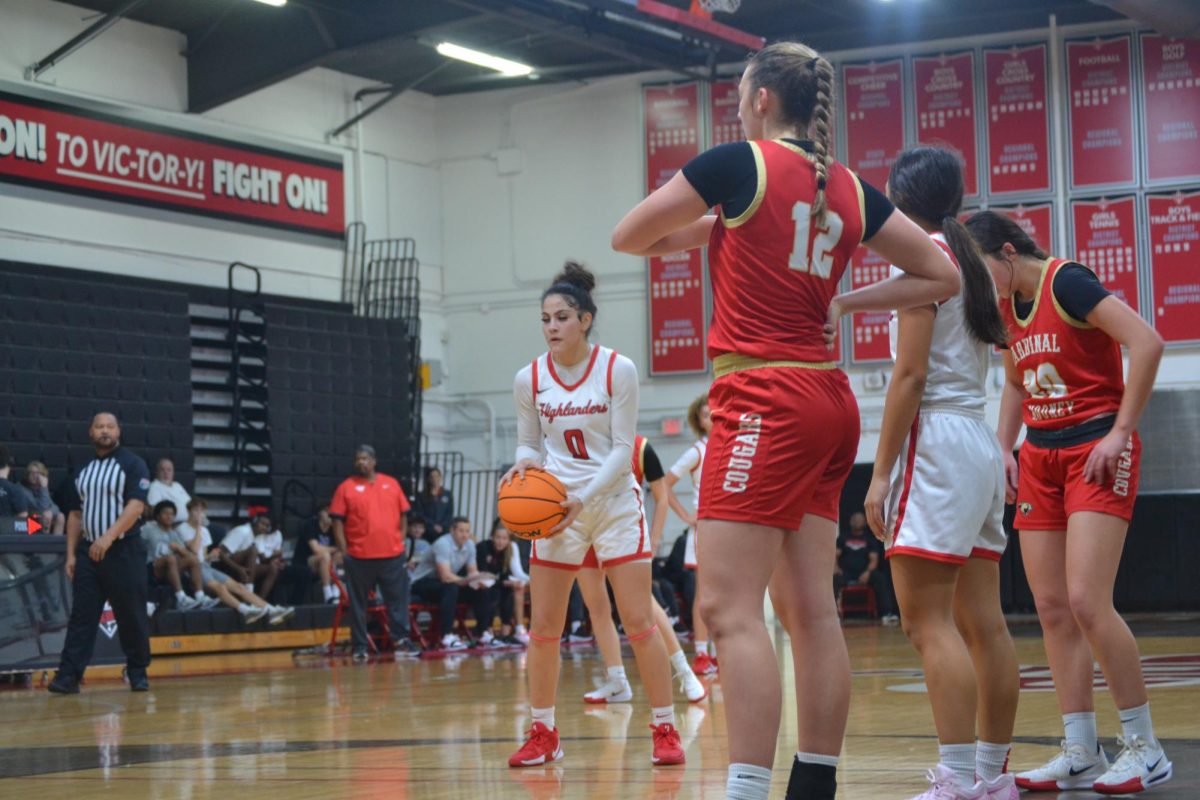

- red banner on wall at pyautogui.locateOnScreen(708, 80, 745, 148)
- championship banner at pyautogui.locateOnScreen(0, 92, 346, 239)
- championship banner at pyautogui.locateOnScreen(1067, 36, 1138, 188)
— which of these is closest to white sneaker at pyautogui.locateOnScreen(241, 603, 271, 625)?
championship banner at pyautogui.locateOnScreen(0, 92, 346, 239)

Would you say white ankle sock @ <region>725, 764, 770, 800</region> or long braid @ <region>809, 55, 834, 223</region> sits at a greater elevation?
long braid @ <region>809, 55, 834, 223</region>

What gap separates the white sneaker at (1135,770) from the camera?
4289 mm

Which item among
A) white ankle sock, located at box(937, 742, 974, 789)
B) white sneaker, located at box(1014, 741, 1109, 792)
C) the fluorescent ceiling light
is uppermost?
the fluorescent ceiling light

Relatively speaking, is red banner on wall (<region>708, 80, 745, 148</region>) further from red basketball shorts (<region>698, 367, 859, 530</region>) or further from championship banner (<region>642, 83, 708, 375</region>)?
red basketball shorts (<region>698, 367, 859, 530</region>)

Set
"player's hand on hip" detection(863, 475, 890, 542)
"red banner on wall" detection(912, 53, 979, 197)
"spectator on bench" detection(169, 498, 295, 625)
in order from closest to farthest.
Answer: "player's hand on hip" detection(863, 475, 890, 542) < "spectator on bench" detection(169, 498, 295, 625) < "red banner on wall" detection(912, 53, 979, 197)

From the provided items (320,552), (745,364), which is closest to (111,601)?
(320,552)

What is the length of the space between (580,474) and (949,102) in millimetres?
14097

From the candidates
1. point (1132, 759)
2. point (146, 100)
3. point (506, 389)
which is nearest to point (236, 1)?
point (146, 100)

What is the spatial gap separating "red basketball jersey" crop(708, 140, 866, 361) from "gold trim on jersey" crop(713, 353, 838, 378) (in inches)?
0.4

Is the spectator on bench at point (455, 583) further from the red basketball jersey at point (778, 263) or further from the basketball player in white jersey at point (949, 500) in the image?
the red basketball jersey at point (778, 263)

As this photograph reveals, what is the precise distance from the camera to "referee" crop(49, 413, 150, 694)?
408 inches

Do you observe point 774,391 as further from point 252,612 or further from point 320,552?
point 320,552

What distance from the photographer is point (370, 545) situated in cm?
1432

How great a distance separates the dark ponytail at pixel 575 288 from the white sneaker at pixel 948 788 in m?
2.45
